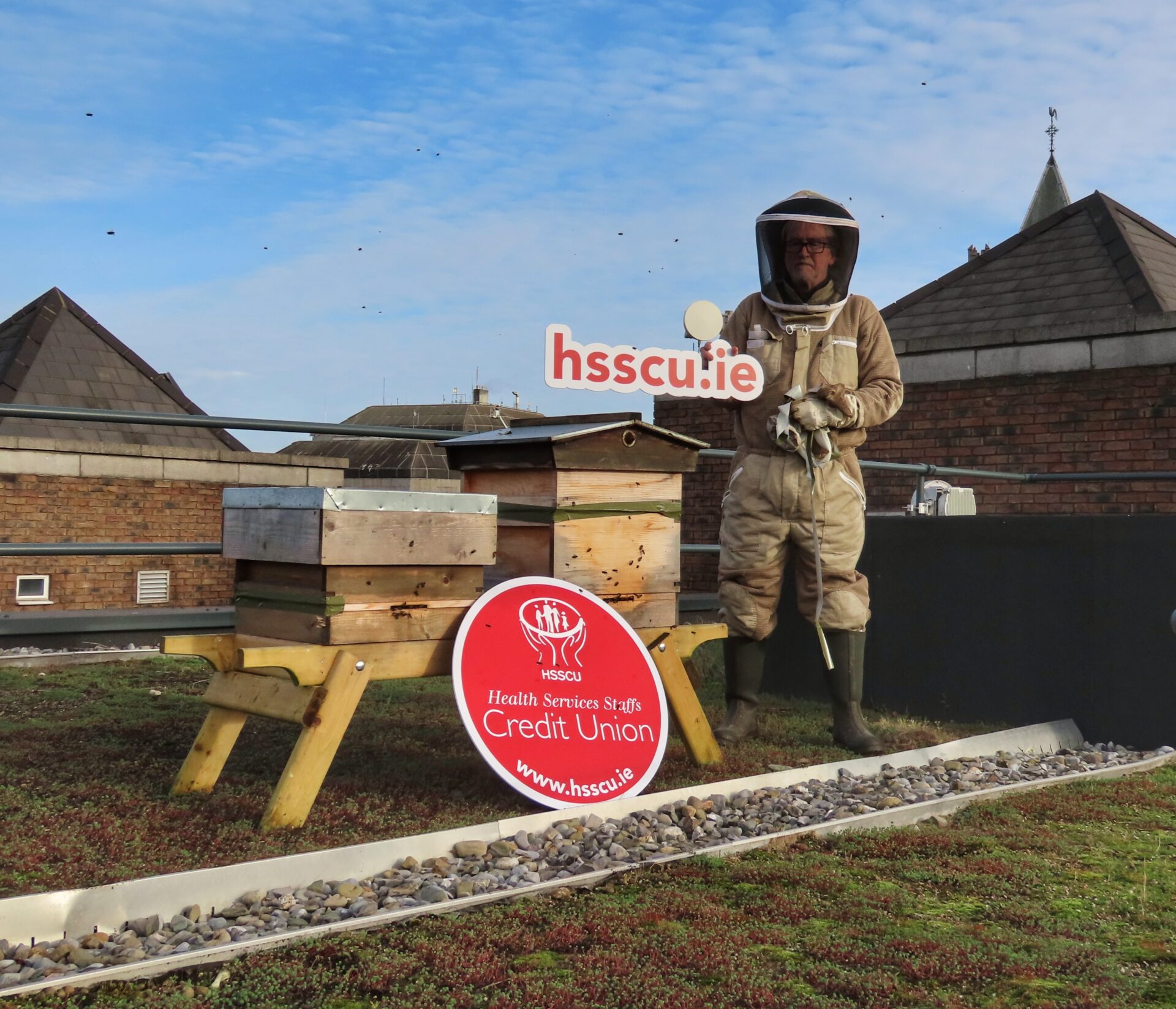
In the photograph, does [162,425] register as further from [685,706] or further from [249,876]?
[249,876]

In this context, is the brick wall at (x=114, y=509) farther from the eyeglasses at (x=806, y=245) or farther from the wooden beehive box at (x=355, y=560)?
the eyeglasses at (x=806, y=245)

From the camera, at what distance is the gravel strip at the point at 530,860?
2.66 meters

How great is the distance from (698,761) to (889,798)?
814mm

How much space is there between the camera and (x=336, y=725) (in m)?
3.73

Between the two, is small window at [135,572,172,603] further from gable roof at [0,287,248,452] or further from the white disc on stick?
the white disc on stick

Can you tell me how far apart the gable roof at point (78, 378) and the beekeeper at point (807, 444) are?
1352 cm

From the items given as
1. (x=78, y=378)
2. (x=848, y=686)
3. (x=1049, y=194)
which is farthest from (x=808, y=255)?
(x=1049, y=194)

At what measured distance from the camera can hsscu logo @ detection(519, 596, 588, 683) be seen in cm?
416

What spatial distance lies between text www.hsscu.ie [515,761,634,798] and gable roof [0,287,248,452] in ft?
47.4

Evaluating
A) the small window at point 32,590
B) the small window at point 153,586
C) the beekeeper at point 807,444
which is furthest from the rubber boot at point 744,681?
the small window at point 153,586

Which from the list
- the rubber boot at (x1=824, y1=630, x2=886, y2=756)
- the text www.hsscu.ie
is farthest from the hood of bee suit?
the text www.hsscu.ie

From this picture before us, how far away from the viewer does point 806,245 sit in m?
5.12

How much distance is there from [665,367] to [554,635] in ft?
3.96

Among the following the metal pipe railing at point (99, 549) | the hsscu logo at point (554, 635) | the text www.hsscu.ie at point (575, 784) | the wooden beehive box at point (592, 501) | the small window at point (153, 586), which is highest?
the wooden beehive box at point (592, 501)
